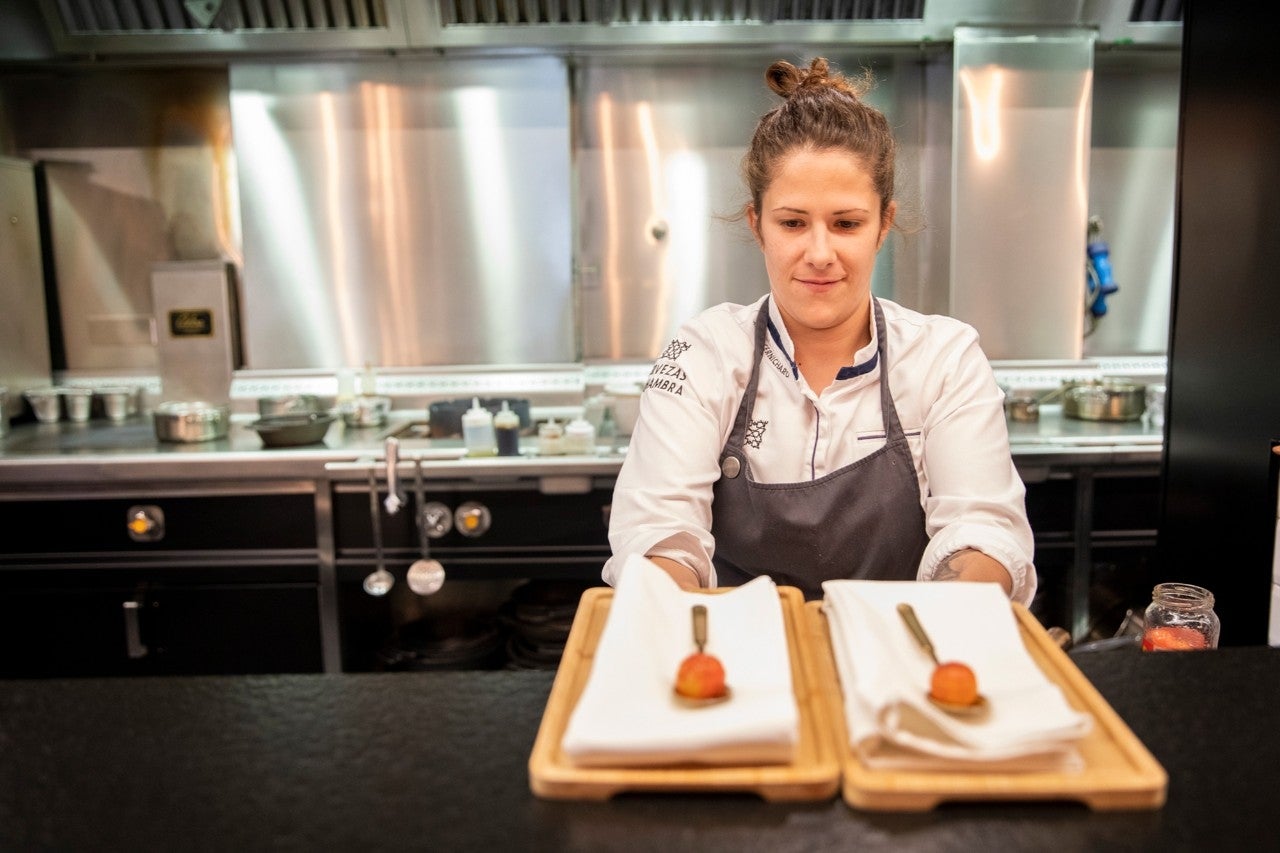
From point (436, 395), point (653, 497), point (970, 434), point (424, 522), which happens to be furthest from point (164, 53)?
point (970, 434)

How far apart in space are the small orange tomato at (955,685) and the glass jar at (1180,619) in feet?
2.20

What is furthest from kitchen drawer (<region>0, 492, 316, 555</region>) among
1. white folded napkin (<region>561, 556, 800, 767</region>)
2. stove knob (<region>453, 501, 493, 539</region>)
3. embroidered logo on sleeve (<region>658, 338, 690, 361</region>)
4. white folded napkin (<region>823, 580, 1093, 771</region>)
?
white folded napkin (<region>823, 580, 1093, 771</region>)

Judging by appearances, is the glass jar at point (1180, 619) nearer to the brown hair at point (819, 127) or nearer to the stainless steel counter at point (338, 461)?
the brown hair at point (819, 127)

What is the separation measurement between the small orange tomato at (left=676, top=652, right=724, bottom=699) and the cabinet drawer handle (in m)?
2.43

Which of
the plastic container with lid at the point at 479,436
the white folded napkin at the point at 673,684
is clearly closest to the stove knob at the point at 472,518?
the plastic container with lid at the point at 479,436

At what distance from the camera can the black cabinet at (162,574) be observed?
2807 mm

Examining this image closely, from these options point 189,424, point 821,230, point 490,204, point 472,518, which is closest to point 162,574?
point 189,424

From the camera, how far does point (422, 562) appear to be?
2.71 meters

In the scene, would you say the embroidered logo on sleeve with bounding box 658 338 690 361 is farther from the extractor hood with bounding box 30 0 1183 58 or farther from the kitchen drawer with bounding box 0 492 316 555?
the extractor hood with bounding box 30 0 1183 58

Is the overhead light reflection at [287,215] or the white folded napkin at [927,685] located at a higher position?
the overhead light reflection at [287,215]

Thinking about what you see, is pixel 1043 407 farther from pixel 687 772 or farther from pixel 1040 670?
pixel 687 772

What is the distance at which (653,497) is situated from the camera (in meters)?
1.60

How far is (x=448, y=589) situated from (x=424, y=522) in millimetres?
818

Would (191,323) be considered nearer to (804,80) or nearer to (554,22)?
(554,22)
